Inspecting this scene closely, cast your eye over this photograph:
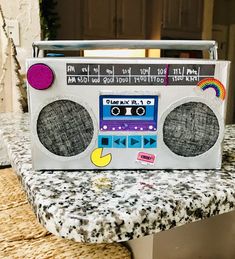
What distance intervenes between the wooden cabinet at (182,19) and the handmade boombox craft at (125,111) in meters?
3.21

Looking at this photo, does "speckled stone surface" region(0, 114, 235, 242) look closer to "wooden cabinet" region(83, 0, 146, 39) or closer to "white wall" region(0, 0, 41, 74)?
"white wall" region(0, 0, 41, 74)

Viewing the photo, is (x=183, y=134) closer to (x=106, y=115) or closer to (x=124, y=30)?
(x=106, y=115)

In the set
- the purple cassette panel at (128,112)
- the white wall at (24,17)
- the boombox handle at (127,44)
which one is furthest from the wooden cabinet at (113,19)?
the purple cassette panel at (128,112)

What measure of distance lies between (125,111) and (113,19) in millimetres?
3134

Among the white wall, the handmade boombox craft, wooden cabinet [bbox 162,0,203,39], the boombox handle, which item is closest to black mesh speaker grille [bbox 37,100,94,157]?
the handmade boombox craft

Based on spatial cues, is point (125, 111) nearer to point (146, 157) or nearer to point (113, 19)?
point (146, 157)

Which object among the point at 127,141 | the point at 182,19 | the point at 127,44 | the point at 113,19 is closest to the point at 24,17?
the point at 127,44

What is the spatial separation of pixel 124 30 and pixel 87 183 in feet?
10.7

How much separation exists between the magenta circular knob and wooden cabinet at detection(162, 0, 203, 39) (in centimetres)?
325

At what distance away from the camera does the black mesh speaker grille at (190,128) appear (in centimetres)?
48

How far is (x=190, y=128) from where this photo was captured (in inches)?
19.1

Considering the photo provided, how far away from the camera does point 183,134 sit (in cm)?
49

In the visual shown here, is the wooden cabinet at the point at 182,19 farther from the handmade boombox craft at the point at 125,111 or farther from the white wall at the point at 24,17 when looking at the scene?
the handmade boombox craft at the point at 125,111

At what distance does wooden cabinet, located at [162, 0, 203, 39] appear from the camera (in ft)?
11.5
